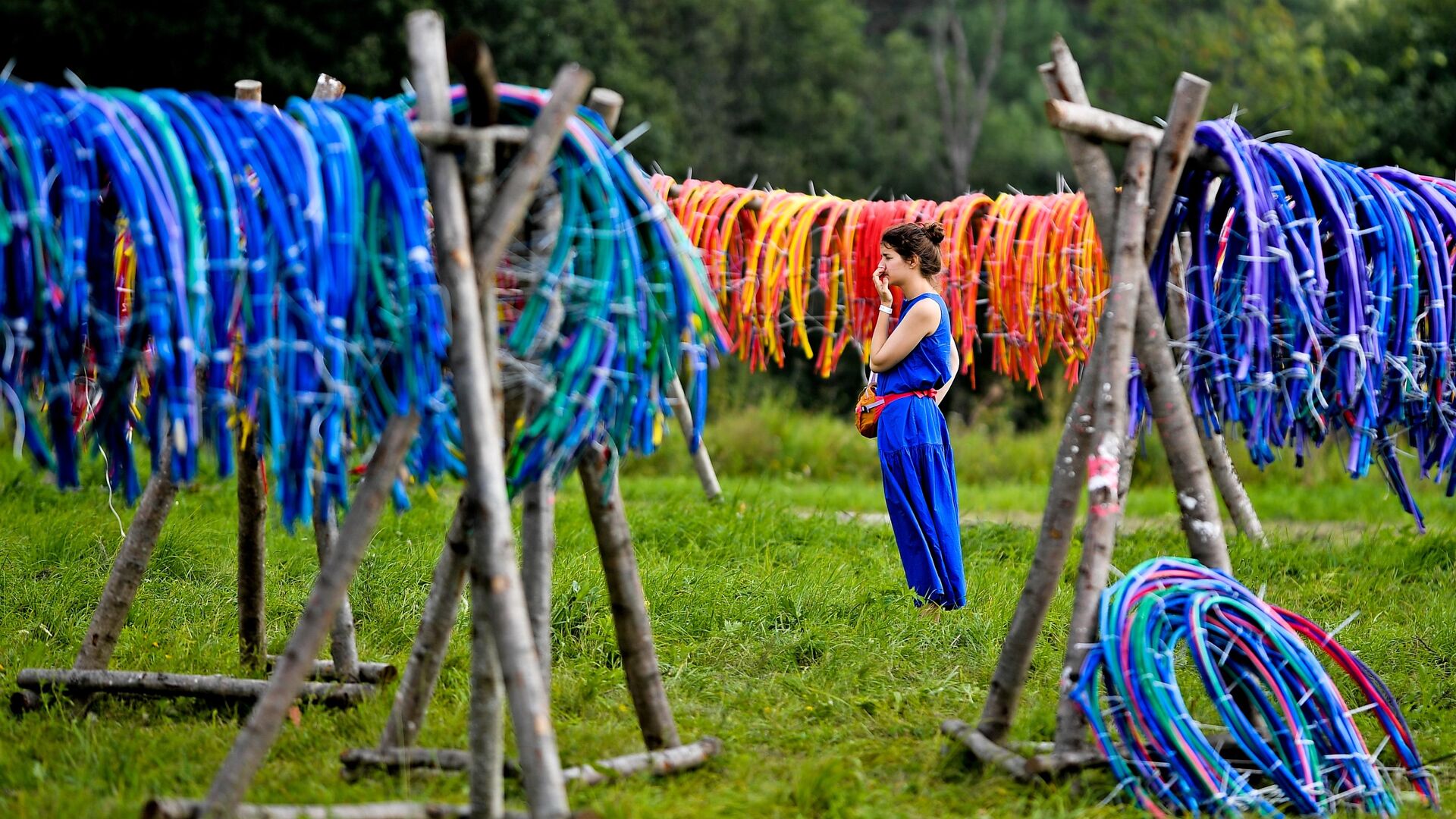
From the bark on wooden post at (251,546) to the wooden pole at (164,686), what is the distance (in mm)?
417

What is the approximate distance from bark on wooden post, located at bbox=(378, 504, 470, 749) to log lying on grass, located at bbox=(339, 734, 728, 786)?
0.06 meters

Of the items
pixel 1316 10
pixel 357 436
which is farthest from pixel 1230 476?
pixel 1316 10

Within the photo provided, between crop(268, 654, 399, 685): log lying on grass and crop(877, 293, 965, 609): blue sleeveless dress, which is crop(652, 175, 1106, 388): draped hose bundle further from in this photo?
crop(268, 654, 399, 685): log lying on grass

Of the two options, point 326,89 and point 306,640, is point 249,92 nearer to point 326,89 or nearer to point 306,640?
Result: point 326,89

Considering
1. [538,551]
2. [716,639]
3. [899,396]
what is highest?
[899,396]

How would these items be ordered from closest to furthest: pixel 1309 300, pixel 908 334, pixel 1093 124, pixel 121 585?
pixel 1093 124
pixel 1309 300
pixel 121 585
pixel 908 334

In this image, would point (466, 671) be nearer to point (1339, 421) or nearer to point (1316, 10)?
point (1339, 421)

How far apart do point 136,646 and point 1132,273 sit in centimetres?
351

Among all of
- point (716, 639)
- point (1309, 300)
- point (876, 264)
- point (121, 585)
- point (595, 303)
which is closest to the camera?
point (595, 303)

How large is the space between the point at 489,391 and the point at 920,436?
260 cm

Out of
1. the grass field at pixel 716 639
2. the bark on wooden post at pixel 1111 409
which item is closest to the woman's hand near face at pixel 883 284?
the grass field at pixel 716 639

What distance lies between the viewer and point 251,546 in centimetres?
437

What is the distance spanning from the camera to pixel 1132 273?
3.52 metres

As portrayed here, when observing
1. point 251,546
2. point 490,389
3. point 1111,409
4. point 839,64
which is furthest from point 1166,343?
point 839,64
